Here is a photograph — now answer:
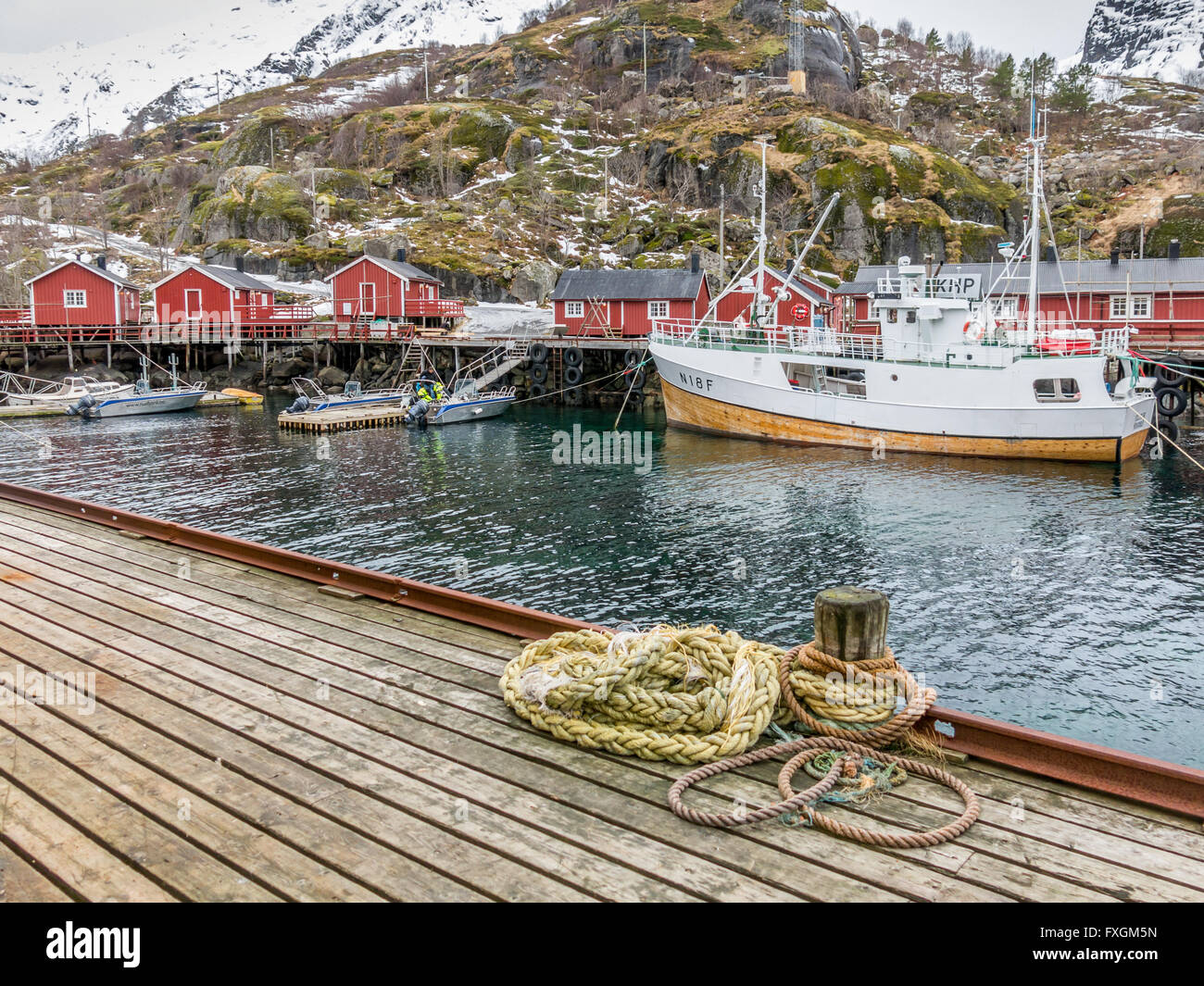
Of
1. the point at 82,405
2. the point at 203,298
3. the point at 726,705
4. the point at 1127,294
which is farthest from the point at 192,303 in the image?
the point at 726,705

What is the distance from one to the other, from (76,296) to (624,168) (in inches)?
2047

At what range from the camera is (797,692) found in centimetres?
614

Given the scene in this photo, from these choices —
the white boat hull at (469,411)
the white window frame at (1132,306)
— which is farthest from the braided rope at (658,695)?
the white window frame at (1132,306)

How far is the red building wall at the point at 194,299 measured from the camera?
60.7 meters

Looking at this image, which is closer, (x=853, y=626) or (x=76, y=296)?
(x=853, y=626)

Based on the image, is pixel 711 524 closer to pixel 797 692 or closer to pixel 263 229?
pixel 797 692

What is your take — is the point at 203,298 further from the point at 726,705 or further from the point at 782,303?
the point at 726,705

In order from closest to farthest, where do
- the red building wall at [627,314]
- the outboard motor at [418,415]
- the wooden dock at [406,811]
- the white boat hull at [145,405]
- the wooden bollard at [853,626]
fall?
the wooden dock at [406,811] < the wooden bollard at [853,626] < the outboard motor at [418,415] < the white boat hull at [145,405] < the red building wall at [627,314]

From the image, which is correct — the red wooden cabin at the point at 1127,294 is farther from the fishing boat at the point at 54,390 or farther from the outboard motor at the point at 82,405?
the fishing boat at the point at 54,390

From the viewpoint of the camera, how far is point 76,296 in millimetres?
→ 60156

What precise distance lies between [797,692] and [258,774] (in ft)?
11.1

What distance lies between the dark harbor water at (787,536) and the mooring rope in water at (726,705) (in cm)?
671

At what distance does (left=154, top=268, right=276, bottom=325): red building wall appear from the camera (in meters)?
60.7
